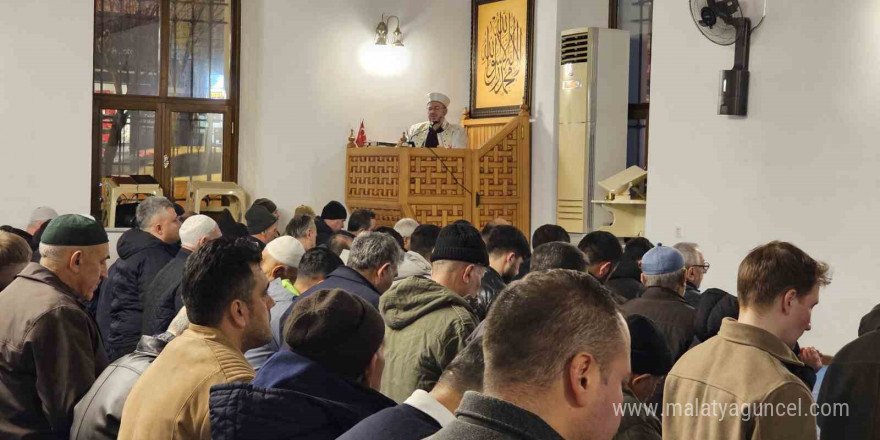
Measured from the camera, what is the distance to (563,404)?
1.51 metres

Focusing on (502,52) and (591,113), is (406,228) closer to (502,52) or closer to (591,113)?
(591,113)

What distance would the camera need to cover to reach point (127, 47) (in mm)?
11406

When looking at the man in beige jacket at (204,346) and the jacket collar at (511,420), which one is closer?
the jacket collar at (511,420)

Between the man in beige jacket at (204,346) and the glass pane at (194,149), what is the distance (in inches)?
366

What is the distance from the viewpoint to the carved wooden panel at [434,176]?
10.6 metres

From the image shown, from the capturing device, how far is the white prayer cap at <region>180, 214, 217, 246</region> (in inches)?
217

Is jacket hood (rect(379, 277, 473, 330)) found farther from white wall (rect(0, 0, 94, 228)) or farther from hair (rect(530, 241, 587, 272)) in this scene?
white wall (rect(0, 0, 94, 228))

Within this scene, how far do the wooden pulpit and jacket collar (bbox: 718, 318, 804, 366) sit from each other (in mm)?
7885

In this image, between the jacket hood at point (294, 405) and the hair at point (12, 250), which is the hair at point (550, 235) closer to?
the hair at point (12, 250)

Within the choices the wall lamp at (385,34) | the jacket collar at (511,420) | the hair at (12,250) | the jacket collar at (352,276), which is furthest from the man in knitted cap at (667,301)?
the wall lamp at (385,34)

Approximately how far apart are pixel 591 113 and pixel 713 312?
274 inches

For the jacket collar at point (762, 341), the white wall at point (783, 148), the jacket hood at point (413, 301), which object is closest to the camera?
the jacket collar at point (762, 341)

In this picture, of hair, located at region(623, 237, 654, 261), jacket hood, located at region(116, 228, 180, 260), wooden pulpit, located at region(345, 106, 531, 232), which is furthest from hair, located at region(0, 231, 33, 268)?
wooden pulpit, located at region(345, 106, 531, 232)

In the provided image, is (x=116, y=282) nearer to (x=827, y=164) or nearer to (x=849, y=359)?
(x=849, y=359)
